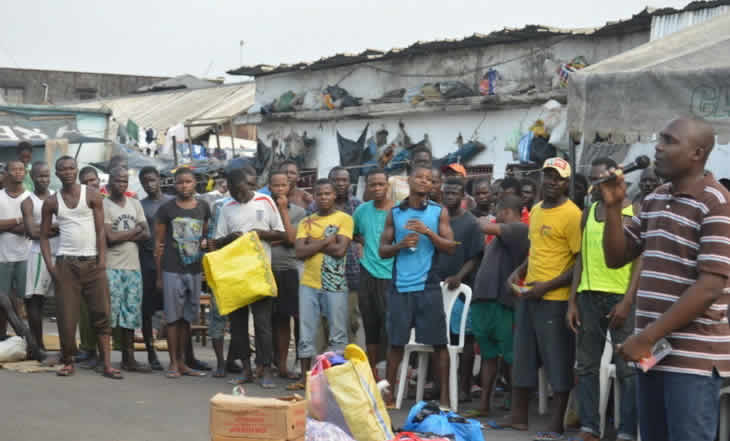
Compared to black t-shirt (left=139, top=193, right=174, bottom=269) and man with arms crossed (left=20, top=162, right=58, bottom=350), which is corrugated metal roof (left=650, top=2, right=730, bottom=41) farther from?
man with arms crossed (left=20, top=162, right=58, bottom=350)

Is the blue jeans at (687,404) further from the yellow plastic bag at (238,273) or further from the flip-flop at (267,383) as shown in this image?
the flip-flop at (267,383)

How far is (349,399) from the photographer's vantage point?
6406 millimetres

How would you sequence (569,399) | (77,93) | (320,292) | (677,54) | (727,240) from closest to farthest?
(727,240) → (677,54) → (569,399) → (320,292) → (77,93)

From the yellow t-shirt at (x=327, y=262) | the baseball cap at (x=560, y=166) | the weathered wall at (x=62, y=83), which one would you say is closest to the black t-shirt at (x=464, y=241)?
the yellow t-shirt at (x=327, y=262)

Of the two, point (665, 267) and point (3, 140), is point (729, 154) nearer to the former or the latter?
point (665, 267)

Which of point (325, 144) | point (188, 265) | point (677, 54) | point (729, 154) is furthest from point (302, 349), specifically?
point (325, 144)

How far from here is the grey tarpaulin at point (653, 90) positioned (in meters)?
7.40

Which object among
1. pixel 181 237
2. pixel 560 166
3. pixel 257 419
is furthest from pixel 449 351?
pixel 257 419

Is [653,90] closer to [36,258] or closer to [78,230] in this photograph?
[78,230]

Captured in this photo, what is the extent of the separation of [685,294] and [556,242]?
3422 millimetres

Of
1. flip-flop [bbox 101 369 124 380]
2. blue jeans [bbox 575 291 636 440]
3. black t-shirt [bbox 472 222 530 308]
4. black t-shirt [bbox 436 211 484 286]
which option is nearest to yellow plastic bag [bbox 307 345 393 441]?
blue jeans [bbox 575 291 636 440]

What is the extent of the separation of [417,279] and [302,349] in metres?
1.53

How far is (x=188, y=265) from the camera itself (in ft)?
34.4

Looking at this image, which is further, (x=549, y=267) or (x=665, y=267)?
(x=549, y=267)
